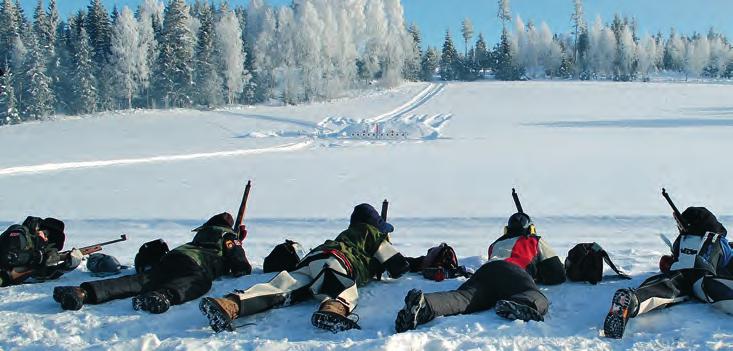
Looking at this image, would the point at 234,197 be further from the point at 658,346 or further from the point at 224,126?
the point at 224,126

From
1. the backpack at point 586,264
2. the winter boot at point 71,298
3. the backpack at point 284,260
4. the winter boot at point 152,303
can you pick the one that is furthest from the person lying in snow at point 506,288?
the winter boot at point 71,298

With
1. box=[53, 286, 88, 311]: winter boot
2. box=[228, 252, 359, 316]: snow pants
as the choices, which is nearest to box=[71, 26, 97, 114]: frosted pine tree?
box=[53, 286, 88, 311]: winter boot

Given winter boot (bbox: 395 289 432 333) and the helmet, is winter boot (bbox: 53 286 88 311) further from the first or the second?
the helmet

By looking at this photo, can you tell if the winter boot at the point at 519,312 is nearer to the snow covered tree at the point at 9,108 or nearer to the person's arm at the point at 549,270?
the person's arm at the point at 549,270

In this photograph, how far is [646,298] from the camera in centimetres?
376

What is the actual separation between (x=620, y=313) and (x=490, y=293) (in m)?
0.84

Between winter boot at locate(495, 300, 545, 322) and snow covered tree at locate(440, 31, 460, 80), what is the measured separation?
248ft

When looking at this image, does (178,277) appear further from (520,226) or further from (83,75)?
(83,75)

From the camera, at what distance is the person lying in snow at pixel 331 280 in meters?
3.61

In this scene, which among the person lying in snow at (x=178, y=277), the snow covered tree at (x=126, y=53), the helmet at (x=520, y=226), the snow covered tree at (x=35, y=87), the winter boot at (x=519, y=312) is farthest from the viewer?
the snow covered tree at (x=126, y=53)

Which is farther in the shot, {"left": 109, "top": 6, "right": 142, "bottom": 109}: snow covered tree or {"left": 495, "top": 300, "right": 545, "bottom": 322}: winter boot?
{"left": 109, "top": 6, "right": 142, "bottom": 109}: snow covered tree

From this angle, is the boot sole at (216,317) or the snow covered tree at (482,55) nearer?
the boot sole at (216,317)

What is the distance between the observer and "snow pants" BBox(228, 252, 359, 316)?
3943mm

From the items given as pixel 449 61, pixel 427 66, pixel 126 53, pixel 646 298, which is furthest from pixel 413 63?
pixel 646 298
